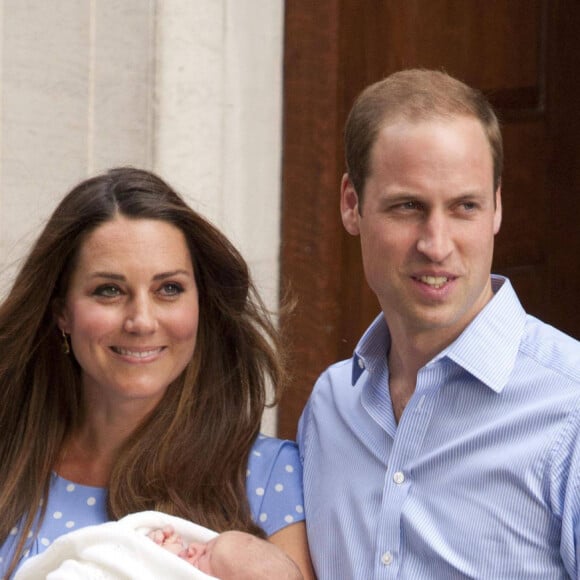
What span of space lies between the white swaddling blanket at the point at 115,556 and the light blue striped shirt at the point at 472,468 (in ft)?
0.99

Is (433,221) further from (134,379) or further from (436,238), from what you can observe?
(134,379)

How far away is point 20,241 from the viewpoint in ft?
13.2

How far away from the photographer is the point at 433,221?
2.77 metres

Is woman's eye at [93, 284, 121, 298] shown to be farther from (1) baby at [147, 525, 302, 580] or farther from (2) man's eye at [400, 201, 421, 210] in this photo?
(2) man's eye at [400, 201, 421, 210]

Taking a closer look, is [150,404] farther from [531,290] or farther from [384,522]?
[531,290]

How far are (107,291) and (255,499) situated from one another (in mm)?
537

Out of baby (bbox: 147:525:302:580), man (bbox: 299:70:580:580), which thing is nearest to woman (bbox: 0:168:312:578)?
baby (bbox: 147:525:302:580)

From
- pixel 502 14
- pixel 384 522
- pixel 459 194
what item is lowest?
pixel 384 522

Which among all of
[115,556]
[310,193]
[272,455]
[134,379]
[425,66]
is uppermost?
[425,66]

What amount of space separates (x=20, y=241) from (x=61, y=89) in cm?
43

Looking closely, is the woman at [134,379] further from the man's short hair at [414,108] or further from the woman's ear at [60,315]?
the man's short hair at [414,108]

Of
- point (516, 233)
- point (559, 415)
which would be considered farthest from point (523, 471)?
point (516, 233)

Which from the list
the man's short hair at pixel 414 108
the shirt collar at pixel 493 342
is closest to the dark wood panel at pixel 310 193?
the man's short hair at pixel 414 108

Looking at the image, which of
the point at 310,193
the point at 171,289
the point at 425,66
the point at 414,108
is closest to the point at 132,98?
the point at 310,193
